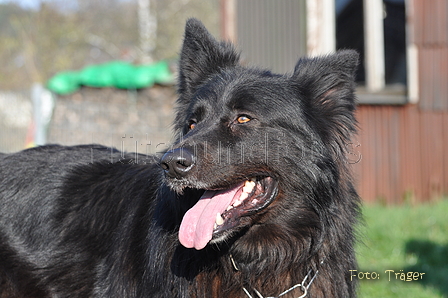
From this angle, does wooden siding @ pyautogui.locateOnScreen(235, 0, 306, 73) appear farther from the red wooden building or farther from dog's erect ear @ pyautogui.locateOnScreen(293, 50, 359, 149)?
dog's erect ear @ pyautogui.locateOnScreen(293, 50, 359, 149)

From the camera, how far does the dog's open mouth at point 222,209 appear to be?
123 inches

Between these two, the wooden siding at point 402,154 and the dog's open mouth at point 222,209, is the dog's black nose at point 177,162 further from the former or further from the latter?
the wooden siding at point 402,154

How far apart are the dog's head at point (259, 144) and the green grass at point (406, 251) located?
1.41m

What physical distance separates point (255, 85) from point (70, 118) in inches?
384

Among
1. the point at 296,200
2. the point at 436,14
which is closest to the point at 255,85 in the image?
the point at 296,200

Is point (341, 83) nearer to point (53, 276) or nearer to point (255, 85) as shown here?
point (255, 85)

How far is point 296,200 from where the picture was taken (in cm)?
345

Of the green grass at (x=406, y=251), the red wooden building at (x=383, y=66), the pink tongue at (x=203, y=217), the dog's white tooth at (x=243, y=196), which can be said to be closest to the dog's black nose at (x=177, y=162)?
the pink tongue at (x=203, y=217)

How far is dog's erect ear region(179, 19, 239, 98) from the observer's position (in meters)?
3.99

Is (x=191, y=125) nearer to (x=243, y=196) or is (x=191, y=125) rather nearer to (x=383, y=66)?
(x=243, y=196)

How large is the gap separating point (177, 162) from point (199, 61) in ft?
4.15

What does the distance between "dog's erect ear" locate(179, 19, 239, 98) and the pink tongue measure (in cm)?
103

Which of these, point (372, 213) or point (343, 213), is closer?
point (343, 213)

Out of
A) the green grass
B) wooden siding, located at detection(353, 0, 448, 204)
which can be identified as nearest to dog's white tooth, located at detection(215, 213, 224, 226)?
the green grass
